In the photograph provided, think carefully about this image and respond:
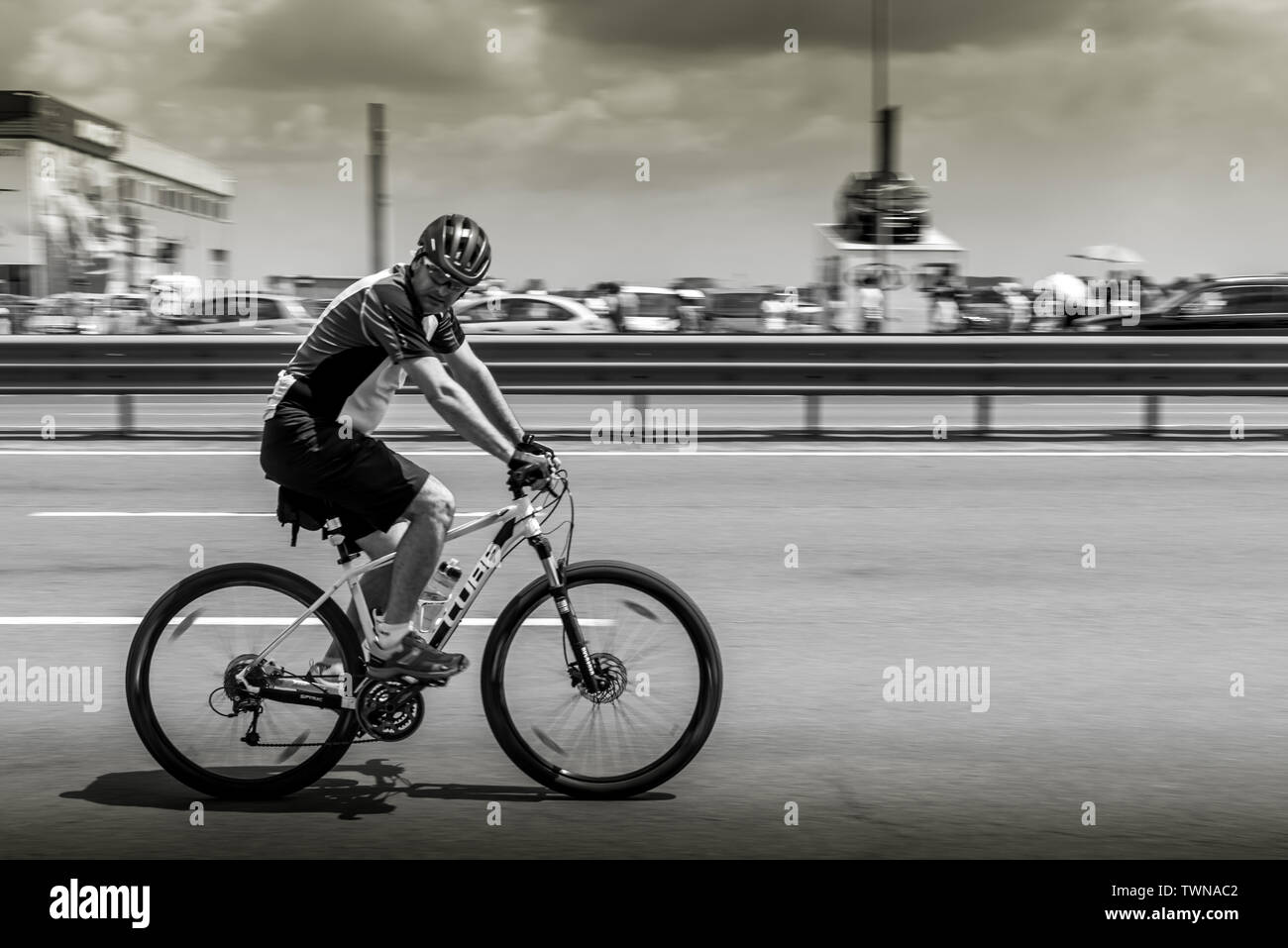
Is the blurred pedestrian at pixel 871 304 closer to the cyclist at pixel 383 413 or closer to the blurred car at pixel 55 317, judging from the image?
the cyclist at pixel 383 413

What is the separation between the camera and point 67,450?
44.1ft

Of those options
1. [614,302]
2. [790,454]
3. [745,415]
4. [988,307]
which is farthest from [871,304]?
[614,302]

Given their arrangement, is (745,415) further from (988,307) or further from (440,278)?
(988,307)

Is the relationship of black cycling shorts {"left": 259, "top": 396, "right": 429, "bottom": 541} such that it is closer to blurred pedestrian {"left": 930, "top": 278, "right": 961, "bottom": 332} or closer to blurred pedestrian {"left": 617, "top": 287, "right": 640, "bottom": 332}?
blurred pedestrian {"left": 930, "top": 278, "right": 961, "bottom": 332}

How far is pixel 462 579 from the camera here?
476 centimetres

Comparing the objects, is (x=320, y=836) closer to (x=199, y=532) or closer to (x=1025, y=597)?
(x=1025, y=597)

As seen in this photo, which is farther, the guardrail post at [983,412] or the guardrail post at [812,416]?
the guardrail post at [983,412]

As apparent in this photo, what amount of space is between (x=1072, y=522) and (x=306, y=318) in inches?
736

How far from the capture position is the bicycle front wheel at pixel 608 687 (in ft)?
15.3

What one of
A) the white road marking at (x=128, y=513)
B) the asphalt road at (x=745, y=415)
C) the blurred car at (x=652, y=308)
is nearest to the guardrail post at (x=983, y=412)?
the asphalt road at (x=745, y=415)

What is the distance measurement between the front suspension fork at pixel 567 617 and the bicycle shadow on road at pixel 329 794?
0.37m

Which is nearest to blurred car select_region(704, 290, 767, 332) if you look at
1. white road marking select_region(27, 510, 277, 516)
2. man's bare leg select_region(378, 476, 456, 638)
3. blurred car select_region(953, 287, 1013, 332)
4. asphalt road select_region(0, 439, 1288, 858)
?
blurred car select_region(953, 287, 1013, 332)

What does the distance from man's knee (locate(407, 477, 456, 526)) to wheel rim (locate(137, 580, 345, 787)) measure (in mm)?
461

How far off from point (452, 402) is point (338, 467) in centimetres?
41
